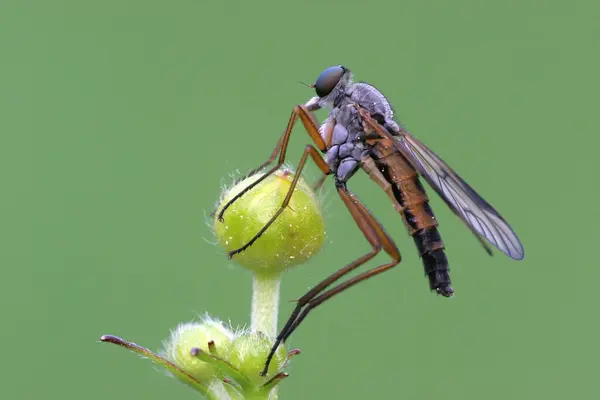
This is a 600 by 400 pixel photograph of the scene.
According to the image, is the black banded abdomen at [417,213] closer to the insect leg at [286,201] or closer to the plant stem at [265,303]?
the insect leg at [286,201]

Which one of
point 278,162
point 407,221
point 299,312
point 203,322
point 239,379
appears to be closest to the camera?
point 239,379

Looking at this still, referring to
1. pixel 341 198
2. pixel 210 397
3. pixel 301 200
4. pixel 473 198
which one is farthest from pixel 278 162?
pixel 210 397

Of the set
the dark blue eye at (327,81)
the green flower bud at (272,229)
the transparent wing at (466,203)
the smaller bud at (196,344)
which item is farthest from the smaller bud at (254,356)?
the dark blue eye at (327,81)

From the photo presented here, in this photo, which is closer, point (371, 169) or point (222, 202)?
point (222, 202)

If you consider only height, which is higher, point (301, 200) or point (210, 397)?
point (301, 200)

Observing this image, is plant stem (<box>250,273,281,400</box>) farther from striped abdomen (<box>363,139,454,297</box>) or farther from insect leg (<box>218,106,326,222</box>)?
striped abdomen (<box>363,139,454,297</box>)

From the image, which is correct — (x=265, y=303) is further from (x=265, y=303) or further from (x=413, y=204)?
(x=413, y=204)

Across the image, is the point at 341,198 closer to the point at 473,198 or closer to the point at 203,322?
the point at 473,198
